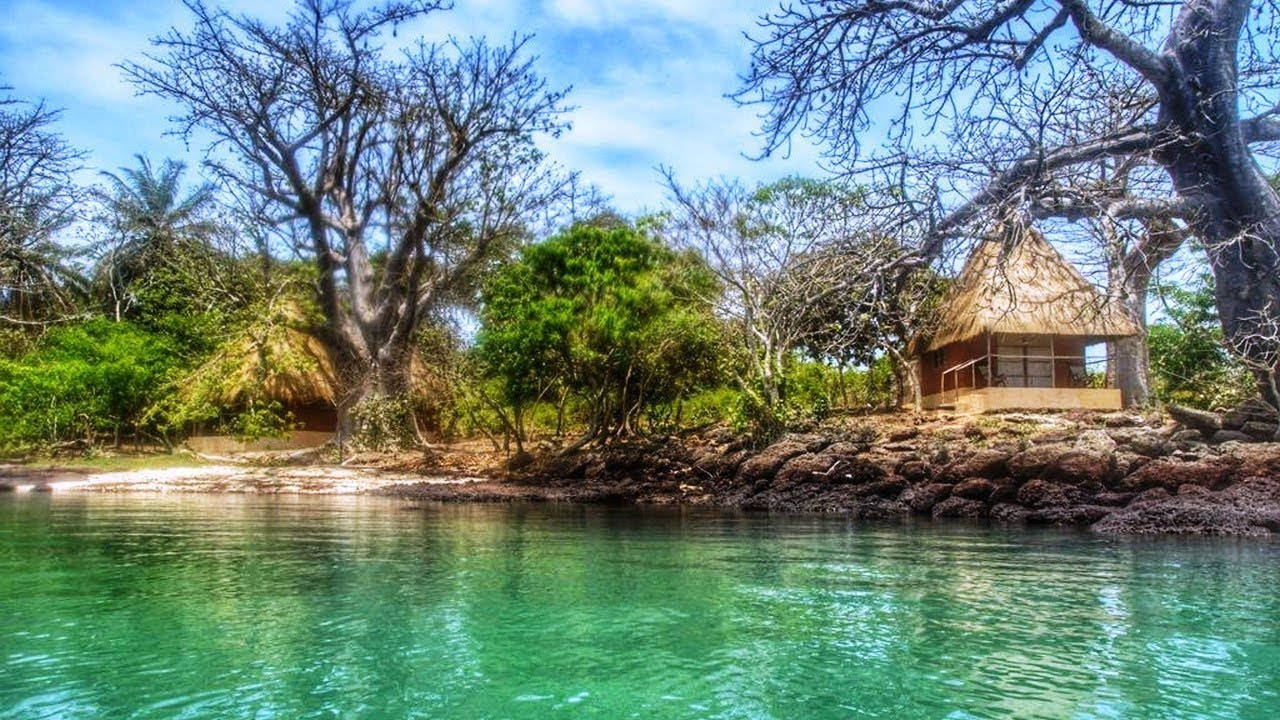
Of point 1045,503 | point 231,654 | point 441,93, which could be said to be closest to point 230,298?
point 441,93

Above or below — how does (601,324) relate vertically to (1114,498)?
above

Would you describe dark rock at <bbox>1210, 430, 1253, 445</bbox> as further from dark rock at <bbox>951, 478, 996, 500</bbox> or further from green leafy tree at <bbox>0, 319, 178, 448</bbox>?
green leafy tree at <bbox>0, 319, 178, 448</bbox>

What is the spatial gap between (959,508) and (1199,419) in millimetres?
3243

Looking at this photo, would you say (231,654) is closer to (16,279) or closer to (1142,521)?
(1142,521)

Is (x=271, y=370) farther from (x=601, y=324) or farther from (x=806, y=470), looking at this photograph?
(x=806, y=470)

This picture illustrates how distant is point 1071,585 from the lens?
5770 millimetres

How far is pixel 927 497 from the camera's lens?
11656 millimetres

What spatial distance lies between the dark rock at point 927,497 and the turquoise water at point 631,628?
321 cm

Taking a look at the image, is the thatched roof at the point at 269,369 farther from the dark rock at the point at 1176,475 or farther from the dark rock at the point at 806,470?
the dark rock at the point at 1176,475

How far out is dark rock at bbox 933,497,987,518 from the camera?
11031mm

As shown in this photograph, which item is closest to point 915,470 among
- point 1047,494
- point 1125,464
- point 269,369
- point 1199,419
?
point 1047,494

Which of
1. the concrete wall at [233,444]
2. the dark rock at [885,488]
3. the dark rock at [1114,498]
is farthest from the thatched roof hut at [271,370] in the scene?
the dark rock at [1114,498]

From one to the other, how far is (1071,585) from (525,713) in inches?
164

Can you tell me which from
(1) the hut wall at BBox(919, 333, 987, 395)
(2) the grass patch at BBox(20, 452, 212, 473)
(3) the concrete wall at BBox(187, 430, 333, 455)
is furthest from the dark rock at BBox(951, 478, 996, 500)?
(3) the concrete wall at BBox(187, 430, 333, 455)
